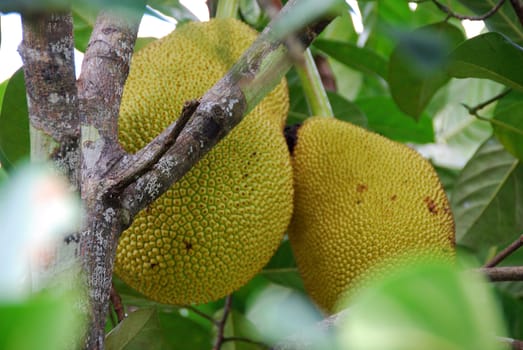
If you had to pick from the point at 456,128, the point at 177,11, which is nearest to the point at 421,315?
the point at 177,11

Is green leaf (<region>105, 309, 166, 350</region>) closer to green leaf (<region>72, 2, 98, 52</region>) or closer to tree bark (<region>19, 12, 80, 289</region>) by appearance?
tree bark (<region>19, 12, 80, 289</region>)

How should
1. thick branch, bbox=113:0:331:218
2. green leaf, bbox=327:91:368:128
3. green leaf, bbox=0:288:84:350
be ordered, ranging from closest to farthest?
green leaf, bbox=0:288:84:350, thick branch, bbox=113:0:331:218, green leaf, bbox=327:91:368:128

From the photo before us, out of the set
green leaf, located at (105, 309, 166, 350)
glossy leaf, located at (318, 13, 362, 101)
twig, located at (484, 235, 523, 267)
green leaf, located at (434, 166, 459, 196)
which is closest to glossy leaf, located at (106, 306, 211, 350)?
green leaf, located at (105, 309, 166, 350)

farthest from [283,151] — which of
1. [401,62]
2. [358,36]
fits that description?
[358,36]

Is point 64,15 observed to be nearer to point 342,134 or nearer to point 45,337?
point 45,337

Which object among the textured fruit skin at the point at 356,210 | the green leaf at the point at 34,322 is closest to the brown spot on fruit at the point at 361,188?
the textured fruit skin at the point at 356,210

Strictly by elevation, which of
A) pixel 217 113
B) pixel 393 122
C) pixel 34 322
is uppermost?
pixel 34 322

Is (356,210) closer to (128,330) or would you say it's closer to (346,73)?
(128,330)
